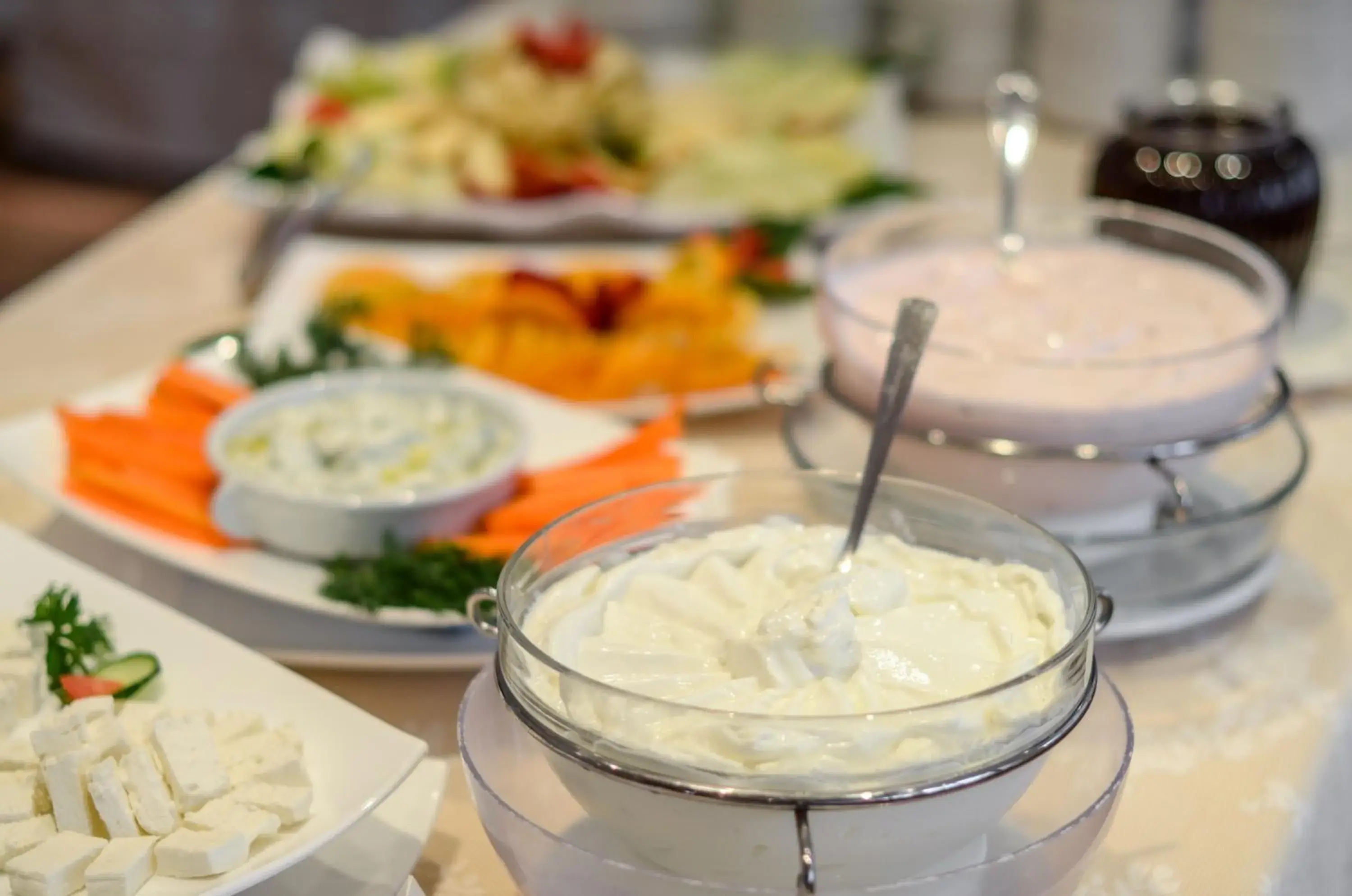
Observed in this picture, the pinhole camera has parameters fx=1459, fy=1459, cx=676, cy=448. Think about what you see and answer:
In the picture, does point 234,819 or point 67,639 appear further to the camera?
point 67,639

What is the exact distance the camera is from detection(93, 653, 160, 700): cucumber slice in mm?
1111

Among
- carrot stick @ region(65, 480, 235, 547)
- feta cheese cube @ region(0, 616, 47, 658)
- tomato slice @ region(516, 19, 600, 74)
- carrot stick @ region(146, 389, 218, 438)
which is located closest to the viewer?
feta cheese cube @ region(0, 616, 47, 658)

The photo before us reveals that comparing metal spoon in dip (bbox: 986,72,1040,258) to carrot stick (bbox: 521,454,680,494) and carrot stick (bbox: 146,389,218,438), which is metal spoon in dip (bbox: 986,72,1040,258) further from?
carrot stick (bbox: 146,389,218,438)

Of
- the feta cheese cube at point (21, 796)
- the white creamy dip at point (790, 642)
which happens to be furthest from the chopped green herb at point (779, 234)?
the feta cheese cube at point (21, 796)

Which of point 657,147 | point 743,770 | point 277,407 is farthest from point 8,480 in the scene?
point 657,147

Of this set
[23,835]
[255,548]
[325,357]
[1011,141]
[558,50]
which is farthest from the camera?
[558,50]

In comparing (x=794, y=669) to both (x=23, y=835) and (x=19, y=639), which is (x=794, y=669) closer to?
(x=23, y=835)

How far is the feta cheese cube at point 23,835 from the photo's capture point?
90 cm

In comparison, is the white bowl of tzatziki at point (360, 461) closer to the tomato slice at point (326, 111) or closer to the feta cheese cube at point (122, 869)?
the feta cheese cube at point (122, 869)

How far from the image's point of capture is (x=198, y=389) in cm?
159

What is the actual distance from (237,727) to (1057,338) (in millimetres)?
834

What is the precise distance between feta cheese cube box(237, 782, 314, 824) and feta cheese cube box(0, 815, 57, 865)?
114 mm

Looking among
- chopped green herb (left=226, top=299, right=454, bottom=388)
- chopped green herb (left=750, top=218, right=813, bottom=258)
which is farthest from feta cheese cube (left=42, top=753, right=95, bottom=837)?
chopped green herb (left=750, top=218, right=813, bottom=258)

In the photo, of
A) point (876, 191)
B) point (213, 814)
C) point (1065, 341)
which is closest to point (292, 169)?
point (876, 191)
